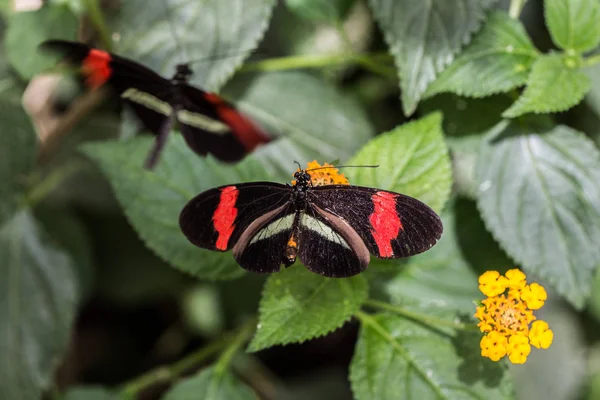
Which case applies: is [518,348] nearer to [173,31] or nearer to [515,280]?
[515,280]

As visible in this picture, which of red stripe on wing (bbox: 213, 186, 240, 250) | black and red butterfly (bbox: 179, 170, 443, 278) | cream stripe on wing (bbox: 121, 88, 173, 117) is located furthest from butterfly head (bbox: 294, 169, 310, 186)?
cream stripe on wing (bbox: 121, 88, 173, 117)

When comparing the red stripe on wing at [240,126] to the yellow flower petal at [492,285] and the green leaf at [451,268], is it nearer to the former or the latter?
the green leaf at [451,268]

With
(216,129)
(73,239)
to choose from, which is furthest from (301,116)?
(73,239)

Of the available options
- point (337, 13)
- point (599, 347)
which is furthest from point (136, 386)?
point (599, 347)

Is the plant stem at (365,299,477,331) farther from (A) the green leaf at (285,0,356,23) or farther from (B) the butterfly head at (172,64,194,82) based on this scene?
(A) the green leaf at (285,0,356,23)

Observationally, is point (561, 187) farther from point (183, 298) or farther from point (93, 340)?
point (93, 340)
